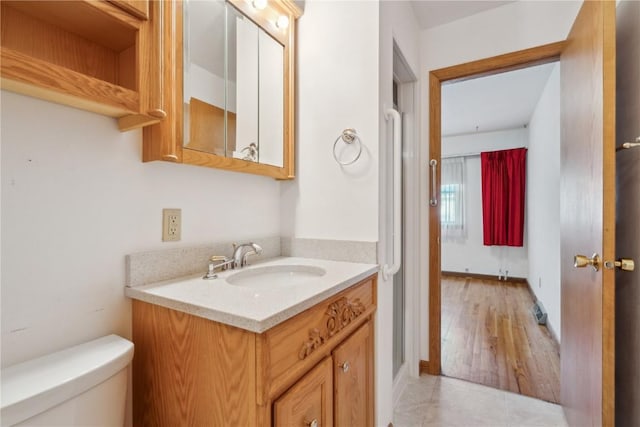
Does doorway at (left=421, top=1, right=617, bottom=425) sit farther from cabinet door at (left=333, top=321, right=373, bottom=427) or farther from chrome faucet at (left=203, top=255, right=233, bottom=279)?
chrome faucet at (left=203, top=255, right=233, bottom=279)

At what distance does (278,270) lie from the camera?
1.30 metres

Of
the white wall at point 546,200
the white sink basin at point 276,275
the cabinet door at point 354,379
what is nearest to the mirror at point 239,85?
the white sink basin at point 276,275

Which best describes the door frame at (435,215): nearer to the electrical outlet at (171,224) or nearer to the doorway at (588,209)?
the doorway at (588,209)

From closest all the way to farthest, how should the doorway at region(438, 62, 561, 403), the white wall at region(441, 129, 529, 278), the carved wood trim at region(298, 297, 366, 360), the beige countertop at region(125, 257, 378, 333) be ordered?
the beige countertop at region(125, 257, 378, 333)
the carved wood trim at region(298, 297, 366, 360)
the doorway at region(438, 62, 561, 403)
the white wall at region(441, 129, 529, 278)

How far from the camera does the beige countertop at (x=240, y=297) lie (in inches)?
27.5

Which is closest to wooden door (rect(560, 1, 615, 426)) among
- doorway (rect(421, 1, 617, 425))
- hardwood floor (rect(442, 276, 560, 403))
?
doorway (rect(421, 1, 617, 425))

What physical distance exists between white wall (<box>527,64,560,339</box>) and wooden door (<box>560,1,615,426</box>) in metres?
1.29

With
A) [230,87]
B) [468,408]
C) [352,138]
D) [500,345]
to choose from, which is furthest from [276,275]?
[500,345]

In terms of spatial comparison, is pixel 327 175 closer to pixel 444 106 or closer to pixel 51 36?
pixel 51 36

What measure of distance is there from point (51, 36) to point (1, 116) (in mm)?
261

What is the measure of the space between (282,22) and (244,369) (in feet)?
4.79

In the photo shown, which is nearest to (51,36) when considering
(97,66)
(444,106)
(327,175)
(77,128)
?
(97,66)

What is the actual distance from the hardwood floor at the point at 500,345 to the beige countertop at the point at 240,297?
5.23ft

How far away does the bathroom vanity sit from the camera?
2.31 ft
